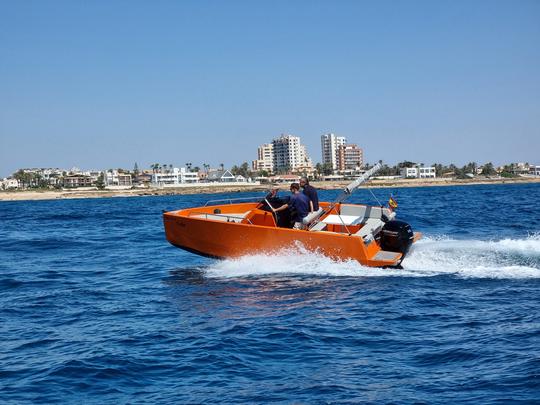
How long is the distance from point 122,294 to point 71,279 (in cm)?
276

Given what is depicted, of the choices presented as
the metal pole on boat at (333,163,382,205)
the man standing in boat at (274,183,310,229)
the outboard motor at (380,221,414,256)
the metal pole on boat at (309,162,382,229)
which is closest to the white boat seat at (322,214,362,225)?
the metal pole on boat at (309,162,382,229)

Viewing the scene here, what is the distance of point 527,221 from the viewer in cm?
2762

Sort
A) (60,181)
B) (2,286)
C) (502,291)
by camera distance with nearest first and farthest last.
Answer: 1. (502,291)
2. (2,286)
3. (60,181)

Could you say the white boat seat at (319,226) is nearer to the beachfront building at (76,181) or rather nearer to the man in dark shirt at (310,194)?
the man in dark shirt at (310,194)

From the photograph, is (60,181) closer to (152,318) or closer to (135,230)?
(135,230)

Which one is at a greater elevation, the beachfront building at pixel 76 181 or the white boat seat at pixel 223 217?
the beachfront building at pixel 76 181

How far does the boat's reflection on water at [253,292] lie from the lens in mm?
11078

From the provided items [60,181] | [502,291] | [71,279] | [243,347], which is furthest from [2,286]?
[60,181]

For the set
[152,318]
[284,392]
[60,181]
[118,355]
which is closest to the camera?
[284,392]

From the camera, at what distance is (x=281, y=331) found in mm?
9352

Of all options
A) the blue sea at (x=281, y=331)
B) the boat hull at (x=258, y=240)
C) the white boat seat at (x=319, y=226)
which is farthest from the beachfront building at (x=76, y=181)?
the white boat seat at (x=319, y=226)

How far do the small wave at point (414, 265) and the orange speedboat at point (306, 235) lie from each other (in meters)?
0.19

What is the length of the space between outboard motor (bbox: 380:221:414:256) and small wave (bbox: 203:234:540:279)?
1.66 ft

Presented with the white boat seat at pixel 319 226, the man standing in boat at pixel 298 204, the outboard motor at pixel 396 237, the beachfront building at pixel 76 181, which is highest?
the beachfront building at pixel 76 181
